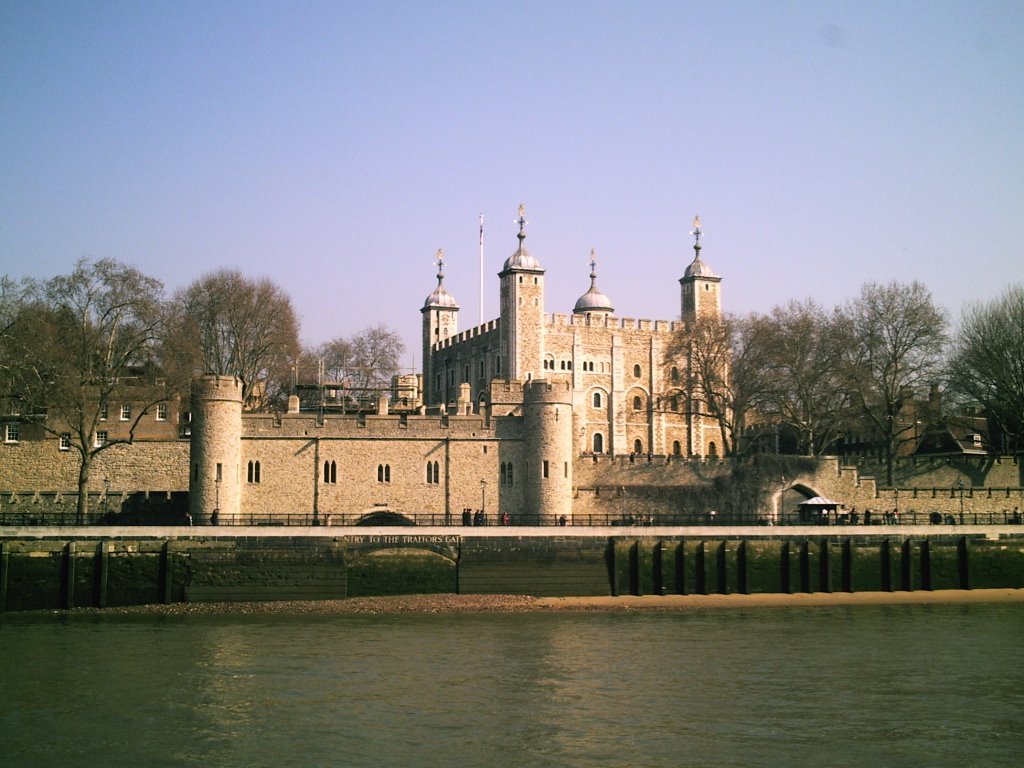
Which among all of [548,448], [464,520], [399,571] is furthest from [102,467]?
[548,448]

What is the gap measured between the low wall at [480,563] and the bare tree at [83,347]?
801 centimetres

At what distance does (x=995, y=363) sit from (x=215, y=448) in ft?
126

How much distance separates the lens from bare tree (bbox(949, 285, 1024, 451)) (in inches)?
2483

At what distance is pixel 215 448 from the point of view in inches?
1896

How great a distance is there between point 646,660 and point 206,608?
51.0ft

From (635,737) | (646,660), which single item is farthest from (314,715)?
(646,660)

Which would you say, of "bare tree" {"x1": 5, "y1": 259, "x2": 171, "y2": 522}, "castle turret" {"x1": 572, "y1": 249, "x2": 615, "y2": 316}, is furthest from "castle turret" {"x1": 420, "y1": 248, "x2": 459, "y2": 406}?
"bare tree" {"x1": 5, "y1": 259, "x2": 171, "y2": 522}

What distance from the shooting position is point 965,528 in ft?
162

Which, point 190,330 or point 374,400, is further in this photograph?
point 374,400

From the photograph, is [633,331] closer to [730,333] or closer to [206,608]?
[730,333]

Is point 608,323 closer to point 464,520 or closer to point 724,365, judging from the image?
point 724,365

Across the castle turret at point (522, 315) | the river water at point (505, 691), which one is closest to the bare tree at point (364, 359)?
the castle turret at point (522, 315)

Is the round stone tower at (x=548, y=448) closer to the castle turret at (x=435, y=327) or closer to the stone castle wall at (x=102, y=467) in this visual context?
the stone castle wall at (x=102, y=467)

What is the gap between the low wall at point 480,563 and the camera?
40531mm
